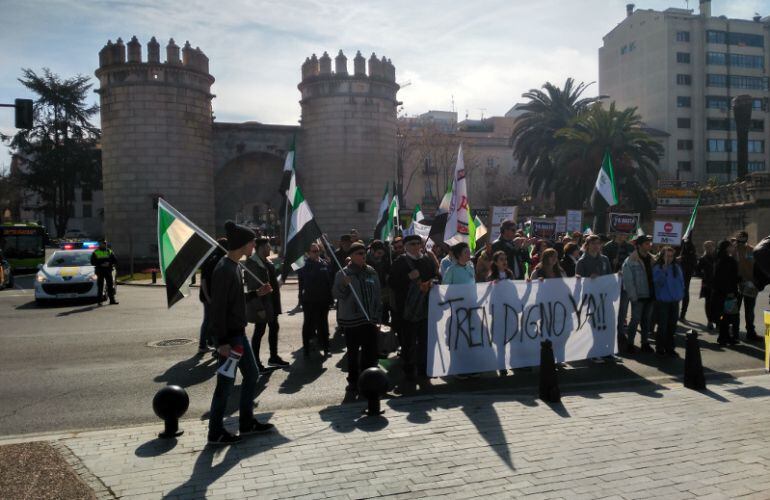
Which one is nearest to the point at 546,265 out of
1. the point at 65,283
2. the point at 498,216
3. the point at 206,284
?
the point at 206,284

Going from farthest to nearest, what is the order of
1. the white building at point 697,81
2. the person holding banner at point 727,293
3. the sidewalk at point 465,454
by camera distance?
1. the white building at point 697,81
2. the person holding banner at point 727,293
3. the sidewalk at point 465,454

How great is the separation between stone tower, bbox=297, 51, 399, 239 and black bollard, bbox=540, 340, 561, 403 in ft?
88.4

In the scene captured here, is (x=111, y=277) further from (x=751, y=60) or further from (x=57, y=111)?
(x=751, y=60)

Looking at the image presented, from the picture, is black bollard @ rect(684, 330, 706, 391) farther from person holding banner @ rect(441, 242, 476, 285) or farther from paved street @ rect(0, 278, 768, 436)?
person holding banner @ rect(441, 242, 476, 285)

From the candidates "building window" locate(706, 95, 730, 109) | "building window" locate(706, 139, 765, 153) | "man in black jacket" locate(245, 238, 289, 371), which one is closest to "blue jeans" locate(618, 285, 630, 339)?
"man in black jacket" locate(245, 238, 289, 371)

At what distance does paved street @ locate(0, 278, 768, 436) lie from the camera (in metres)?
6.84

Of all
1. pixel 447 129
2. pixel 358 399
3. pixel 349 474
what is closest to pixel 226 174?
pixel 358 399

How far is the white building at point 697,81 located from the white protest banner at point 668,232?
Answer: 5885 cm

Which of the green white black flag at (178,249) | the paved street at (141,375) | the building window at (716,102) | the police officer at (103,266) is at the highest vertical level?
the building window at (716,102)

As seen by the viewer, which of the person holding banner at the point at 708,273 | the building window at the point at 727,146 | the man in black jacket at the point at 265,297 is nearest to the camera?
the man in black jacket at the point at 265,297

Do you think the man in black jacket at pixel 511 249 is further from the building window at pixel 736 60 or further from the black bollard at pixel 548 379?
the building window at pixel 736 60

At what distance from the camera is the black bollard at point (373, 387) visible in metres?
6.21

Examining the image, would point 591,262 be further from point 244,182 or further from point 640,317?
point 244,182

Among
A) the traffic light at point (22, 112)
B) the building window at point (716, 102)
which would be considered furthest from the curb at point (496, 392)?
the building window at point (716, 102)
